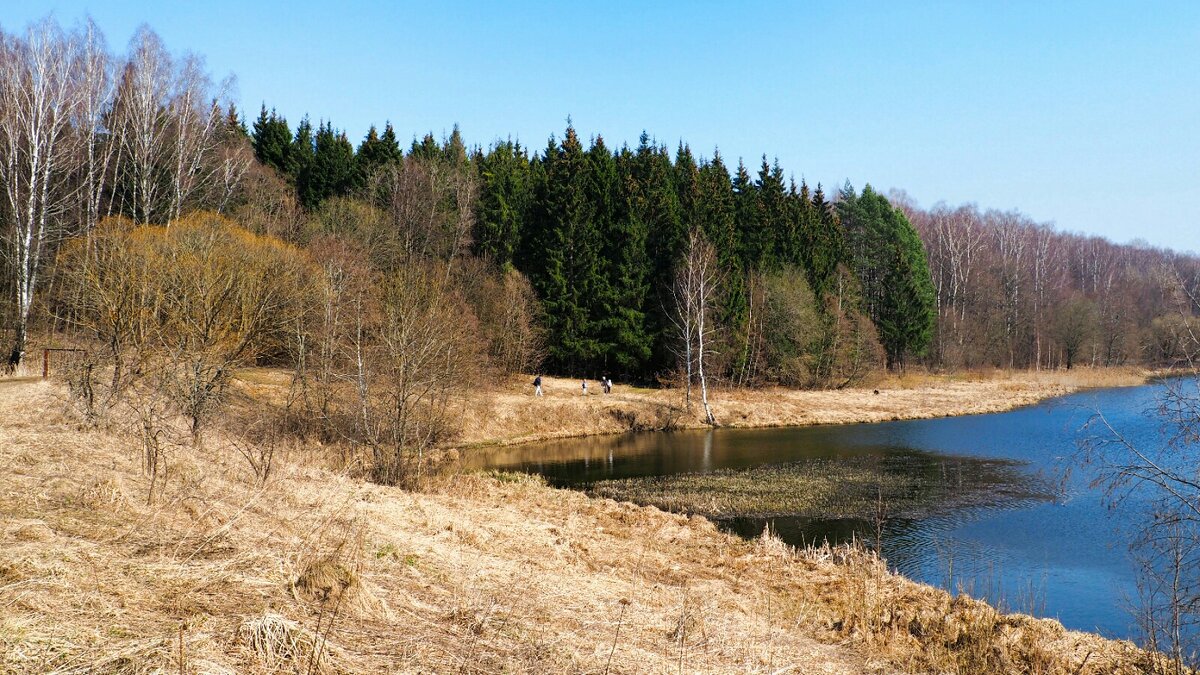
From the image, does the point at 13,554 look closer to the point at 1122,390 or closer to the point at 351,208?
the point at 351,208

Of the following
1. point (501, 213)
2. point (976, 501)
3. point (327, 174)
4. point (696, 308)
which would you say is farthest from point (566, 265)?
point (976, 501)

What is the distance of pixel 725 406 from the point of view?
122 feet

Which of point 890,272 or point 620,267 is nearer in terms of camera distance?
point 620,267

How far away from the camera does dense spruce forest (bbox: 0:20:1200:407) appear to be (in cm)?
1984

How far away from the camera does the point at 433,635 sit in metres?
5.60

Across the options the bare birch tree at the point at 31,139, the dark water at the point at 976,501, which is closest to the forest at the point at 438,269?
the bare birch tree at the point at 31,139

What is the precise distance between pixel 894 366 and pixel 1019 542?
43.1 meters

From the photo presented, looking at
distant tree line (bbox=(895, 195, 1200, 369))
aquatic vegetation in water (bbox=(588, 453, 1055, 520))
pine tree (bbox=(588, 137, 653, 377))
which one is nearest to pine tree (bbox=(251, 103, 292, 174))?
pine tree (bbox=(588, 137, 653, 377))

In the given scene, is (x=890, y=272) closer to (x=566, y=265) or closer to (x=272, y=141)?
(x=566, y=265)

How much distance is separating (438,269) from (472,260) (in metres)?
3.01

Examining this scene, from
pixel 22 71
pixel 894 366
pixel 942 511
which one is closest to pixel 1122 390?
pixel 894 366

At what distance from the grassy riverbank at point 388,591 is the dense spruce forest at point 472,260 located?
4.81 metres

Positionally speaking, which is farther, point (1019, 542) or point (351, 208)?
point (351, 208)

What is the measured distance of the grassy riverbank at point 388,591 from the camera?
4.69 metres
